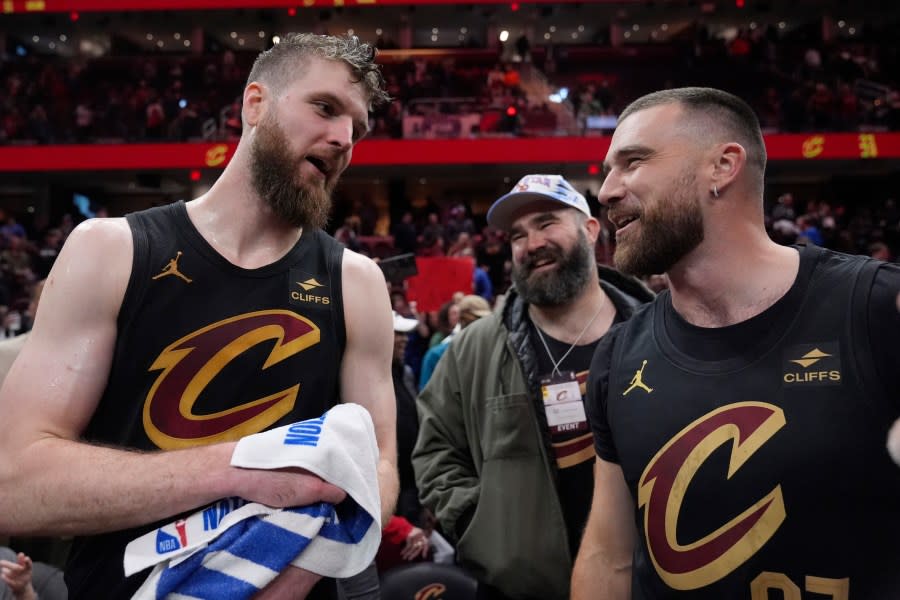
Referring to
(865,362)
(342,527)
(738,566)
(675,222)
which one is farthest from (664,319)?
(342,527)

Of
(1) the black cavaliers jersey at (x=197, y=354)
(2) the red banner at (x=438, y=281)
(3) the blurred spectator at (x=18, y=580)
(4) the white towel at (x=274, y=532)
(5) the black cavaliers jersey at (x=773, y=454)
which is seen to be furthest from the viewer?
(2) the red banner at (x=438, y=281)

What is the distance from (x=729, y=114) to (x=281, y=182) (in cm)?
111

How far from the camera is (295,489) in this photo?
1403mm

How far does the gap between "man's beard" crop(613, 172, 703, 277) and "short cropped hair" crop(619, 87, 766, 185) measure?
16 centimetres

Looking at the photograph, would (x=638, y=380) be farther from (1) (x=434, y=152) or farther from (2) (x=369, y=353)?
(1) (x=434, y=152)

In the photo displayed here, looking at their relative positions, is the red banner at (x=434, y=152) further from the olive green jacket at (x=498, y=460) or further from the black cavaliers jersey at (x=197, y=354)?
the black cavaliers jersey at (x=197, y=354)

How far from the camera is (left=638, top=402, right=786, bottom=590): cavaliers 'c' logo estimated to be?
1581 mm

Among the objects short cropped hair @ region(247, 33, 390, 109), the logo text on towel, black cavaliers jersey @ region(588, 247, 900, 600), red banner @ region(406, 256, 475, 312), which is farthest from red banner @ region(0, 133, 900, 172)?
the logo text on towel

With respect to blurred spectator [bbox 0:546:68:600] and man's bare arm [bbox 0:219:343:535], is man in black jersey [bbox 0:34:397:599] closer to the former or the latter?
man's bare arm [bbox 0:219:343:535]

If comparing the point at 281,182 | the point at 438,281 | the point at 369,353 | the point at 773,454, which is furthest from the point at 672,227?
the point at 438,281

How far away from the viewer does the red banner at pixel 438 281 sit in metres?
6.69

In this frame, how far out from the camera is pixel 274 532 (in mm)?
1389

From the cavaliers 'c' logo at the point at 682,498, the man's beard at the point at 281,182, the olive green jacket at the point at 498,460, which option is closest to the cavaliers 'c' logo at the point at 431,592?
the olive green jacket at the point at 498,460

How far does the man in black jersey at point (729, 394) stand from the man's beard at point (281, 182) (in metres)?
0.74
